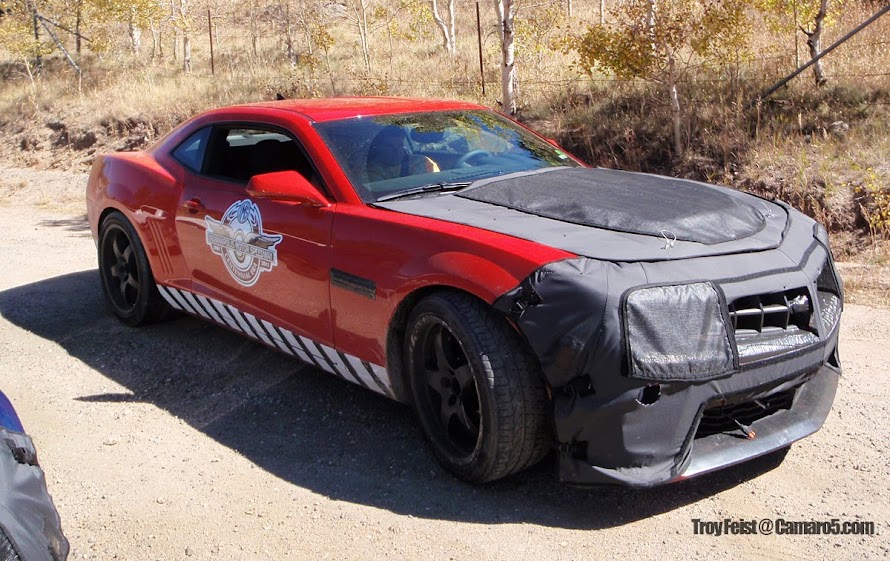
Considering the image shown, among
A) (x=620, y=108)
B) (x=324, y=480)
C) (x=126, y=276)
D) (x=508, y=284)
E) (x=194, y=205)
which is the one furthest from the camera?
(x=620, y=108)

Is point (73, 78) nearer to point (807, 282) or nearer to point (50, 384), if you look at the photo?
point (50, 384)

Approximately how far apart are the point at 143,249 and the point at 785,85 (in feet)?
26.5

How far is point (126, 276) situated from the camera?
6.14 m

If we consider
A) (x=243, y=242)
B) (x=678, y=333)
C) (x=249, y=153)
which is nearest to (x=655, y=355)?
(x=678, y=333)

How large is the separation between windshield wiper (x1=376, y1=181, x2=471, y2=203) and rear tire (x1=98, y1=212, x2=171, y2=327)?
2234 mm

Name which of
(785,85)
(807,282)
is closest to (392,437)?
(807,282)

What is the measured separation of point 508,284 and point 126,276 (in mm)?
3648

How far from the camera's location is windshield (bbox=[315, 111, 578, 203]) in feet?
14.6

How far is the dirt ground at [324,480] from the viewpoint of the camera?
3.39 meters

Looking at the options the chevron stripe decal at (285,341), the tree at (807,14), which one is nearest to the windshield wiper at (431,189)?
the chevron stripe decal at (285,341)

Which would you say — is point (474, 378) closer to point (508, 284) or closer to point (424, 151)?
point (508, 284)

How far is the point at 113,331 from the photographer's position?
6117 mm

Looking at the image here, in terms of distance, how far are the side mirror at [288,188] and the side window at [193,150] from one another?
1121mm

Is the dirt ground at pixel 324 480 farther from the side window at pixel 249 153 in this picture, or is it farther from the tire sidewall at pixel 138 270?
the side window at pixel 249 153
